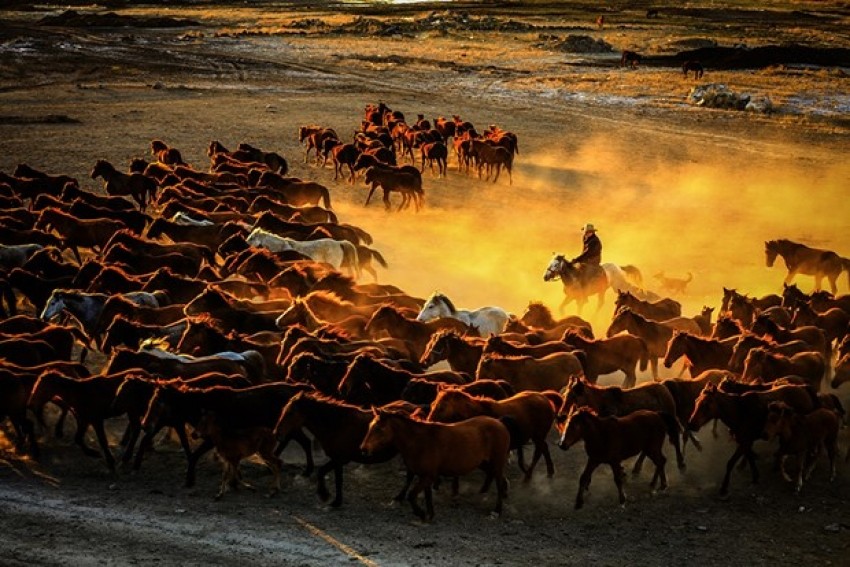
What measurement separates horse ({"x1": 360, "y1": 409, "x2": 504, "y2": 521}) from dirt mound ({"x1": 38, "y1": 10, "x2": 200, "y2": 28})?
204ft

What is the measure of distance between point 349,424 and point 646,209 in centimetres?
1444

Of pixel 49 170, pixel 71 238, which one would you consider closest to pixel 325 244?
pixel 71 238

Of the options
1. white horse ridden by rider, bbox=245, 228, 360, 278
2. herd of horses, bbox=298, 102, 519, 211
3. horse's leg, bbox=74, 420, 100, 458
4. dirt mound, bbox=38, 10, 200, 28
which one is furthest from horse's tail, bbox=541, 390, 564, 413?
dirt mound, bbox=38, 10, 200, 28

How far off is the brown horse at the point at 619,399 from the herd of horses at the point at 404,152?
12.1m

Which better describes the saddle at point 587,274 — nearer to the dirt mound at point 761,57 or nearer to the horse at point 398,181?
the horse at point 398,181

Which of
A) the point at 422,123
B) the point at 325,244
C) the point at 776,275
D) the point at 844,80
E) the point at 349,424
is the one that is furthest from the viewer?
the point at 844,80

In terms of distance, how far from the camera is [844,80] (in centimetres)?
4150

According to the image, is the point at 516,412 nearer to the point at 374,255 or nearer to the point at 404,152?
the point at 374,255

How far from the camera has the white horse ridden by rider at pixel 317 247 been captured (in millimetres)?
15852

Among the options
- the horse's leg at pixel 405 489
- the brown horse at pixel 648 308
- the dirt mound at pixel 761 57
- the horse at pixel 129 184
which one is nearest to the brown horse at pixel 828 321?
the brown horse at pixel 648 308

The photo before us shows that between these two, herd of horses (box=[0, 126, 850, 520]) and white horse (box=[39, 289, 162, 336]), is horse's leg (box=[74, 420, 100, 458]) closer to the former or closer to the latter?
herd of horses (box=[0, 126, 850, 520])

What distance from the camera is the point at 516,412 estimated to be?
9516mm

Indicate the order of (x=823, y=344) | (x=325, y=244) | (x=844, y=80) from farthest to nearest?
1. (x=844, y=80)
2. (x=325, y=244)
3. (x=823, y=344)

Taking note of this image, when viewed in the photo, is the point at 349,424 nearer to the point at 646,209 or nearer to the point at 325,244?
the point at 325,244
